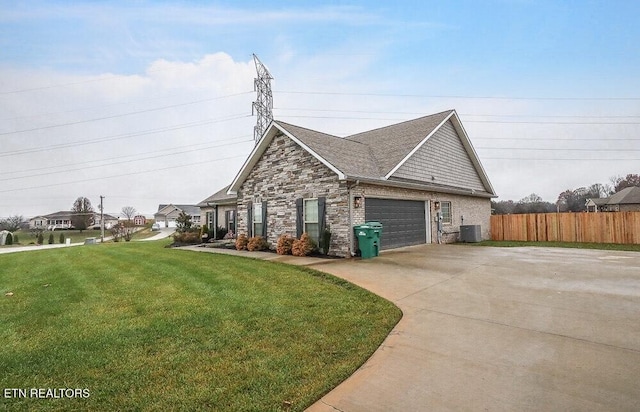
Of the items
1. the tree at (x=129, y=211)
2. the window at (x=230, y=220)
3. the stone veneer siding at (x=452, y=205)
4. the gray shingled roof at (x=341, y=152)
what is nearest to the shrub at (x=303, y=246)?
the stone veneer siding at (x=452, y=205)

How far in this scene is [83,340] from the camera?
146 inches

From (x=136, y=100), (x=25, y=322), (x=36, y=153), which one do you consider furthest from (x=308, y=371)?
(x=36, y=153)

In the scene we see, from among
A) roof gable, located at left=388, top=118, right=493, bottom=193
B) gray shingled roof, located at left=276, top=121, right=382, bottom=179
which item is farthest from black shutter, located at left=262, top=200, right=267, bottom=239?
roof gable, located at left=388, top=118, right=493, bottom=193

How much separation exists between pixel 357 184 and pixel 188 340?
26.2 feet

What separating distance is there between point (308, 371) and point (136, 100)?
23.1m

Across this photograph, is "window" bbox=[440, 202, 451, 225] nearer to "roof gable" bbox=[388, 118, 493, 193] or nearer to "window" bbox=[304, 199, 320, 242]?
"roof gable" bbox=[388, 118, 493, 193]

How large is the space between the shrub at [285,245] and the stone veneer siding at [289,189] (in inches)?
19.2

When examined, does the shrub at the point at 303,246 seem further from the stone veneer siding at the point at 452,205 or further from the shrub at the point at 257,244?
the shrub at the point at 257,244

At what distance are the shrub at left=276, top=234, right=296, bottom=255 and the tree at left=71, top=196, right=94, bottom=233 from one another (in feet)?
168

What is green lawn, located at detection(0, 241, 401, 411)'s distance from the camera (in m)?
2.57

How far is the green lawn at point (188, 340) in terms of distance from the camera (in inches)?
101

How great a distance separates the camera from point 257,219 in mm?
14016

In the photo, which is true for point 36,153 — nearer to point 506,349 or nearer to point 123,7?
point 123,7

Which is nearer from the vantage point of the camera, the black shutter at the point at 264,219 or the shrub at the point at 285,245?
the shrub at the point at 285,245
